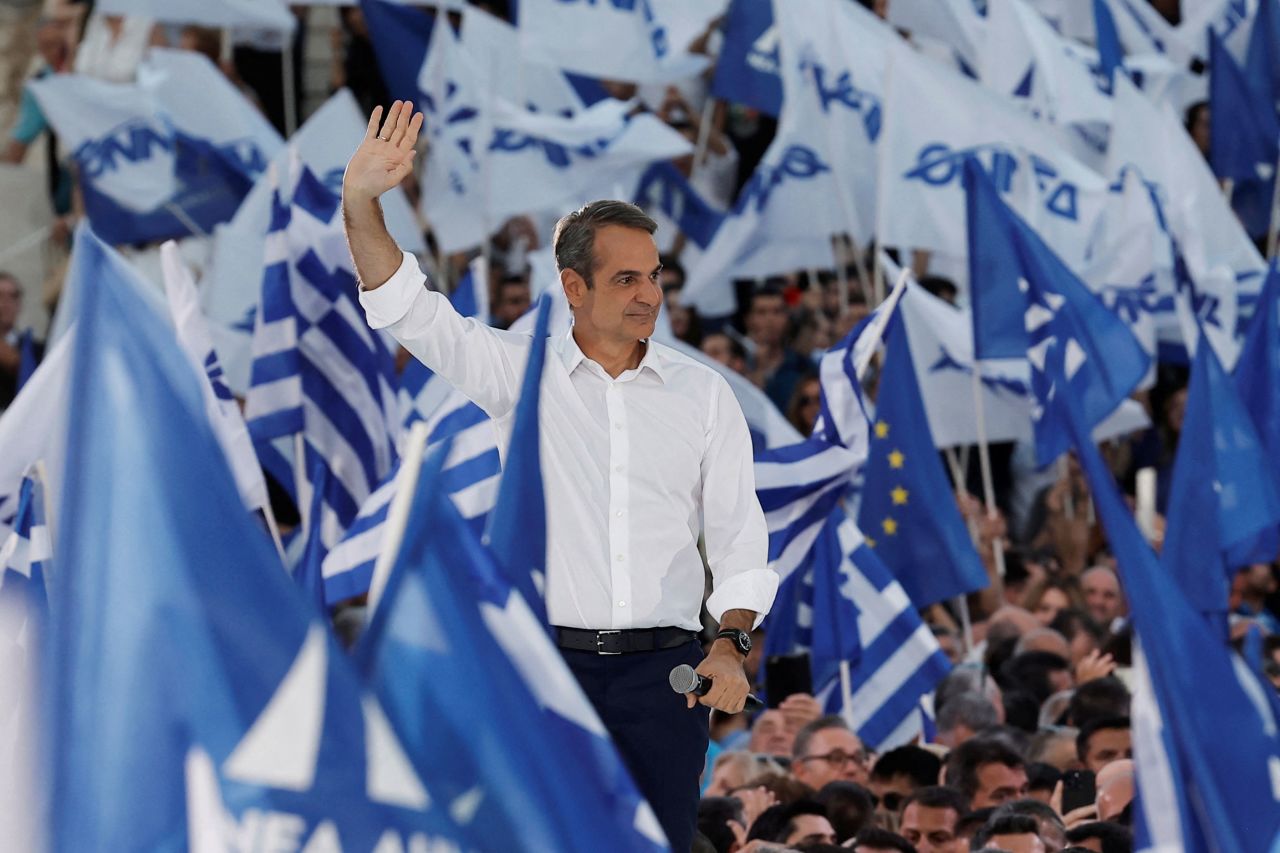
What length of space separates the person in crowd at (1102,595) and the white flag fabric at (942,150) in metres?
1.52

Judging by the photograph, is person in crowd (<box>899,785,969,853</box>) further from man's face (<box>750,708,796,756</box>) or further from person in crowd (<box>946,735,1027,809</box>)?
man's face (<box>750,708,796,756</box>)

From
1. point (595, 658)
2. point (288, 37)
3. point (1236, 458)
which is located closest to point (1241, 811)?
point (595, 658)

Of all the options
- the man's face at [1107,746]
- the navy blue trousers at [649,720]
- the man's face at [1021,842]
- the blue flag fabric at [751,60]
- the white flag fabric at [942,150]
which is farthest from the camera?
the blue flag fabric at [751,60]

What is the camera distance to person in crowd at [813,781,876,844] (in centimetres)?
671

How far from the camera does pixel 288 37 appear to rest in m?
13.6

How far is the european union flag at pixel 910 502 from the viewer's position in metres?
8.87

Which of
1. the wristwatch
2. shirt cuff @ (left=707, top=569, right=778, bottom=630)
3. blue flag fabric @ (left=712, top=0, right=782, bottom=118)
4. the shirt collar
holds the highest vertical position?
blue flag fabric @ (left=712, top=0, right=782, bottom=118)

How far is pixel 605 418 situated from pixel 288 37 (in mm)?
9668

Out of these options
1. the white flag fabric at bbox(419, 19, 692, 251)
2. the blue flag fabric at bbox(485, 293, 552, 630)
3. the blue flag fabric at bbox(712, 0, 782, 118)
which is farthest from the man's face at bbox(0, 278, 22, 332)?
the blue flag fabric at bbox(485, 293, 552, 630)

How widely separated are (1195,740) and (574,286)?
1.46m

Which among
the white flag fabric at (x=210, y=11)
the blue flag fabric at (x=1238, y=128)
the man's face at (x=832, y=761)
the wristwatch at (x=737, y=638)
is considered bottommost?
the man's face at (x=832, y=761)

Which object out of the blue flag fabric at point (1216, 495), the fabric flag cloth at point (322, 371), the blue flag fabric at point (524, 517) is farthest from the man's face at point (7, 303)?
the blue flag fabric at point (524, 517)

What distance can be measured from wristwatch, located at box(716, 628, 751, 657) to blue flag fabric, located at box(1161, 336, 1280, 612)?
3181mm

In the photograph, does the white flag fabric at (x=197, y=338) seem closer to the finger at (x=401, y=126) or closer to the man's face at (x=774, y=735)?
the man's face at (x=774, y=735)
